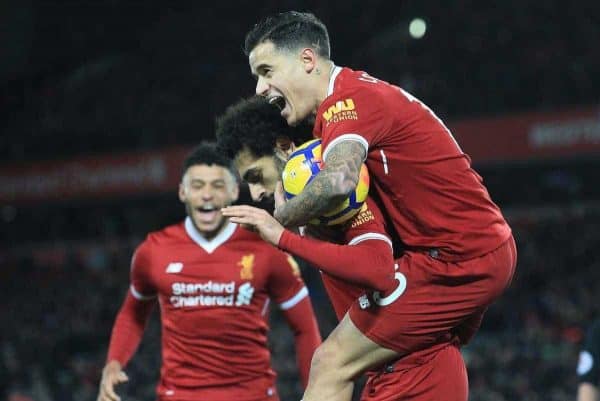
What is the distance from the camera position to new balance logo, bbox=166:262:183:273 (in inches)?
185

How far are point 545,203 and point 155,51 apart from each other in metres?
8.27

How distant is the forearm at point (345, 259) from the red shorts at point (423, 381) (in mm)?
393

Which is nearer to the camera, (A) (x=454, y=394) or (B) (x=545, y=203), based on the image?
(A) (x=454, y=394)

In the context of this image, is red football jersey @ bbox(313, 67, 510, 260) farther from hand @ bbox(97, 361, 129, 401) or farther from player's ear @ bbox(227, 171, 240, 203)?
hand @ bbox(97, 361, 129, 401)

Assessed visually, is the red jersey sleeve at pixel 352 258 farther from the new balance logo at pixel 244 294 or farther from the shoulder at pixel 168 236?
the shoulder at pixel 168 236

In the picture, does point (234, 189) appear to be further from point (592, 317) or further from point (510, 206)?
point (510, 206)

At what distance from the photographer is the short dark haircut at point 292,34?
3.41m

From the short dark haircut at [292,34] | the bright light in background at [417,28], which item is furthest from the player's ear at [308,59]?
the bright light in background at [417,28]

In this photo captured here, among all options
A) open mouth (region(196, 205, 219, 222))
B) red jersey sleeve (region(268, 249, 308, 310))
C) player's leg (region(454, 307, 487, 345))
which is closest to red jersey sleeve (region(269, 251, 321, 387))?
red jersey sleeve (region(268, 249, 308, 310))

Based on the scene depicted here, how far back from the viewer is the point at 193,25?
18.6 m

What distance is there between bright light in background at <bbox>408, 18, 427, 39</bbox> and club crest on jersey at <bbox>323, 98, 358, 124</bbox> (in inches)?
523

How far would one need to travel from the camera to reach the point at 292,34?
342 centimetres

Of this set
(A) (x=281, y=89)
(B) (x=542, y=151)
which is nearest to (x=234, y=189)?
(A) (x=281, y=89)

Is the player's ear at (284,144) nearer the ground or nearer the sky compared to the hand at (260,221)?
nearer the sky
